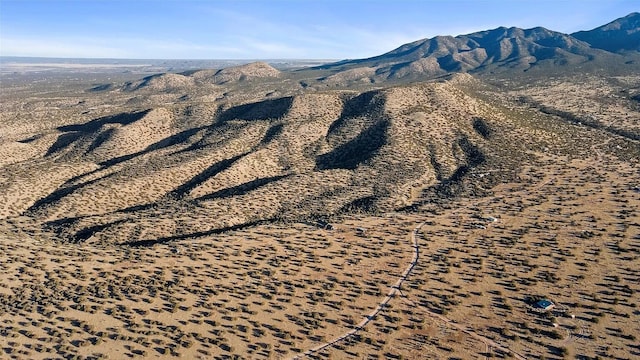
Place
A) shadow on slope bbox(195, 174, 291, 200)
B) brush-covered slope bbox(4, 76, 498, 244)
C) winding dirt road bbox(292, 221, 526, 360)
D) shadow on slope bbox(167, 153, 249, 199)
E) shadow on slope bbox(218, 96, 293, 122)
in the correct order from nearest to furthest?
1. winding dirt road bbox(292, 221, 526, 360)
2. brush-covered slope bbox(4, 76, 498, 244)
3. shadow on slope bbox(195, 174, 291, 200)
4. shadow on slope bbox(167, 153, 249, 199)
5. shadow on slope bbox(218, 96, 293, 122)

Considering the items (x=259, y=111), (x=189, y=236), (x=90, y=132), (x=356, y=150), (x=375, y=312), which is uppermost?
(x=259, y=111)

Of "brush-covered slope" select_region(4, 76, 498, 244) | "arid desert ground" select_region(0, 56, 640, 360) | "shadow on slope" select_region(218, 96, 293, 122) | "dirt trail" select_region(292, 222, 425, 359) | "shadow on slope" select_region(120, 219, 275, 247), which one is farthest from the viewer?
"shadow on slope" select_region(218, 96, 293, 122)

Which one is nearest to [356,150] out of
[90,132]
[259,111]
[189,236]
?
[259,111]

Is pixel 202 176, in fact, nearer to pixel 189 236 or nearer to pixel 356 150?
pixel 189 236

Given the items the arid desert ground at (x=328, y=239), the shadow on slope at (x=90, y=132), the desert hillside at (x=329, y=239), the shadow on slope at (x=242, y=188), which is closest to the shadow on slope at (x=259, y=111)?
the arid desert ground at (x=328, y=239)

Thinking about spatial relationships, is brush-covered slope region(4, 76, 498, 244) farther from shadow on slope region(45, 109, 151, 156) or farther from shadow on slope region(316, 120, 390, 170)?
shadow on slope region(45, 109, 151, 156)

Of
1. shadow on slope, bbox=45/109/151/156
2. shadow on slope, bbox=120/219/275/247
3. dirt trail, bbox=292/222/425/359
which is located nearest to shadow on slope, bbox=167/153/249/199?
shadow on slope, bbox=120/219/275/247

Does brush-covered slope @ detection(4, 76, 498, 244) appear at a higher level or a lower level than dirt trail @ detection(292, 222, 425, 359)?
higher

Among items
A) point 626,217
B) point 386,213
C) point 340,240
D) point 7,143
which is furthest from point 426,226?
point 7,143

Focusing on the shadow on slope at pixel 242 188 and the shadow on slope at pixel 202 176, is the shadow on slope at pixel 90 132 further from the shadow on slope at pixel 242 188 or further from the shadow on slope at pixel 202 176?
the shadow on slope at pixel 242 188
